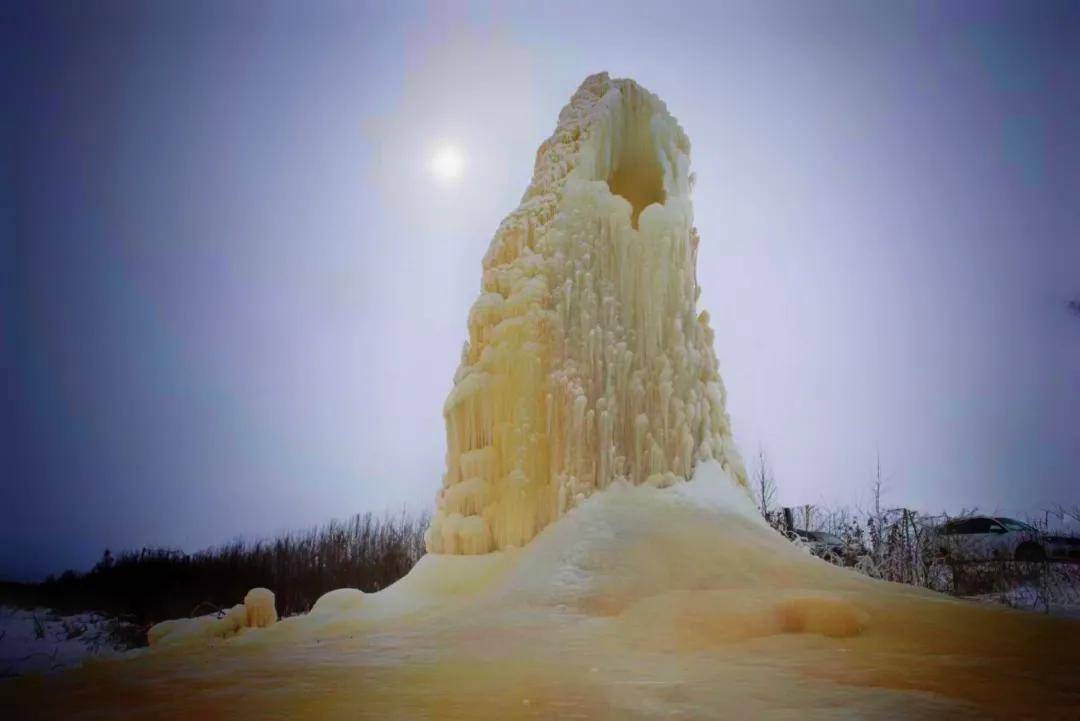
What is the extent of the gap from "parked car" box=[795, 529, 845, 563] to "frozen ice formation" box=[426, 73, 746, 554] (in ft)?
20.0

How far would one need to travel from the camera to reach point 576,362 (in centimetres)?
873

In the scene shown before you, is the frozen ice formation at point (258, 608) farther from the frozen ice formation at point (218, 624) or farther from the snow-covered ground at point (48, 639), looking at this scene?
the snow-covered ground at point (48, 639)

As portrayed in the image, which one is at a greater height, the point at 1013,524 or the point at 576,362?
the point at 576,362

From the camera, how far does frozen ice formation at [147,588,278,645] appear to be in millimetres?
7648

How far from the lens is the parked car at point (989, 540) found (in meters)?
9.62

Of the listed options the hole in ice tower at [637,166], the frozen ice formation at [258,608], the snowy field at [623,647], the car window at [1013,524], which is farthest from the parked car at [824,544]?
the frozen ice formation at [258,608]

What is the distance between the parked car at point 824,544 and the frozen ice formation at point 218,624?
10.1 m

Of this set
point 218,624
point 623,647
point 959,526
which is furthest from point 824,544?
point 218,624

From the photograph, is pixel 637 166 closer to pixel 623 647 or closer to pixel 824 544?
pixel 623 647

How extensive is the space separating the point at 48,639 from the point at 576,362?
12.3m

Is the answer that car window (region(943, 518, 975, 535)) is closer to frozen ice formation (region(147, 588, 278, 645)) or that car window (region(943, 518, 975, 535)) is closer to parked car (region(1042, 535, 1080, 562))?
parked car (region(1042, 535, 1080, 562))

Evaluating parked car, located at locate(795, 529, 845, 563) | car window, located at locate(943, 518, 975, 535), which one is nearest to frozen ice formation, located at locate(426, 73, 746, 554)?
car window, located at locate(943, 518, 975, 535)

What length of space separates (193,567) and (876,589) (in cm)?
1762

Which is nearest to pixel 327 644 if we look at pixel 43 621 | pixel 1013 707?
pixel 1013 707
